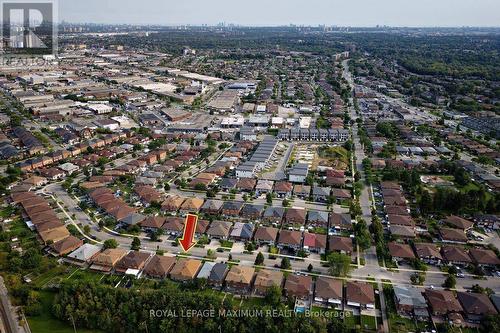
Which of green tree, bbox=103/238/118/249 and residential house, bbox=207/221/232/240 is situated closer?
green tree, bbox=103/238/118/249

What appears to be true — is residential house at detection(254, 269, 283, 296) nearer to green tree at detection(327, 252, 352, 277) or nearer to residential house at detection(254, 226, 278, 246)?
green tree at detection(327, 252, 352, 277)

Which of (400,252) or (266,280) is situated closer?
(266,280)

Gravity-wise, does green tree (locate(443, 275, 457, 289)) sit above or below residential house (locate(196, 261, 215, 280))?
above

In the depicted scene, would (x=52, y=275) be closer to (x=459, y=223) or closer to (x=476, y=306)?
(x=476, y=306)

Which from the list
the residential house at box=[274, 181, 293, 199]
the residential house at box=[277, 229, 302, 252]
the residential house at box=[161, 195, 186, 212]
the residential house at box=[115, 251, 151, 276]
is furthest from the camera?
the residential house at box=[274, 181, 293, 199]

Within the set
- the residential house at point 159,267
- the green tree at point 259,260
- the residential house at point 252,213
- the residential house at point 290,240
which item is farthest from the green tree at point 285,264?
the residential house at point 159,267

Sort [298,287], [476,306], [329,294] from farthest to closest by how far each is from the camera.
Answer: [298,287]
[329,294]
[476,306]

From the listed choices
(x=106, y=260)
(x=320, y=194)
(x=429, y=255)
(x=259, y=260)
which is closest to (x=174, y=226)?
(x=106, y=260)

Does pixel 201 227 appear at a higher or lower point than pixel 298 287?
higher

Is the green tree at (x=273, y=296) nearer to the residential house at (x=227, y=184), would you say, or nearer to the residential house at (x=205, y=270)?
the residential house at (x=205, y=270)

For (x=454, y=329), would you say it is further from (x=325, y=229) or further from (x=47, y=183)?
(x=47, y=183)

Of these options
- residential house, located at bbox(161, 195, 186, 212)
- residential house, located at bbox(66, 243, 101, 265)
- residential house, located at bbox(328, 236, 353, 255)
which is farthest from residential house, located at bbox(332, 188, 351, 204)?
residential house, located at bbox(66, 243, 101, 265)
